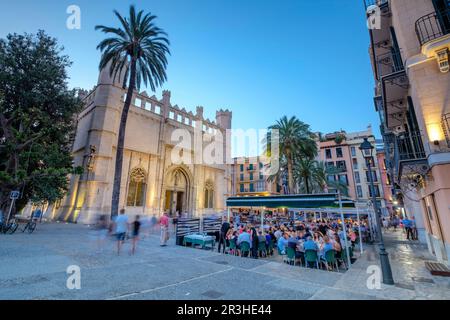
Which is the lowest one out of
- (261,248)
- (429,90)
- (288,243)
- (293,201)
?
(261,248)

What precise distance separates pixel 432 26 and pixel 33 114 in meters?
27.0

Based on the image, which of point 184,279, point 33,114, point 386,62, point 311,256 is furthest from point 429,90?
point 33,114

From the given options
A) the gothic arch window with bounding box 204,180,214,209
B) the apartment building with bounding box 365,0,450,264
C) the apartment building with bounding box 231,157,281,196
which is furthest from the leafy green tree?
the apartment building with bounding box 231,157,281,196

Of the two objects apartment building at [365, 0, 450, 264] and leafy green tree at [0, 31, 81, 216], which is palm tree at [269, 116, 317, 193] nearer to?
apartment building at [365, 0, 450, 264]

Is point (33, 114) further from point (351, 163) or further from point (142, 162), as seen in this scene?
point (351, 163)

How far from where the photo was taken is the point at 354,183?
4519cm

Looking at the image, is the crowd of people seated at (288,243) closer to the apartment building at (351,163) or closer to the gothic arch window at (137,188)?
the gothic arch window at (137,188)

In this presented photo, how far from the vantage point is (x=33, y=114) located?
1872 cm

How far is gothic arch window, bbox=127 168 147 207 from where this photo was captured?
27641 mm

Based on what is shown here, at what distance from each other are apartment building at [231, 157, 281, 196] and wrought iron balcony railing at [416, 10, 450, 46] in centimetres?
4679
